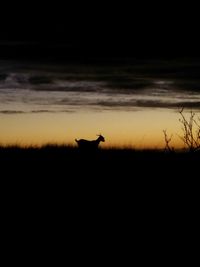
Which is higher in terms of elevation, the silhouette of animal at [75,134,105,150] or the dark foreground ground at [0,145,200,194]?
the silhouette of animal at [75,134,105,150]

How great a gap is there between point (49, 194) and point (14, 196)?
705mm

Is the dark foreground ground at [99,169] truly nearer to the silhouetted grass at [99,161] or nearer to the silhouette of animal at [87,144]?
the silhouetted grass at [99,161]

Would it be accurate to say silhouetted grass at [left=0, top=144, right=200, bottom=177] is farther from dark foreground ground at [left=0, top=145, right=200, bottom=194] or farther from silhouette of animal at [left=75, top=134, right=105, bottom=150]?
silhouette of animal at [left=75, top=134, right=105, bottom=150]

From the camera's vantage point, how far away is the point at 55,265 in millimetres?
7535

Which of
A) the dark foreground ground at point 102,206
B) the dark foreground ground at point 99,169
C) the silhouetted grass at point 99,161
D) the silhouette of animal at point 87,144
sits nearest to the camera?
the dark foreground ground at point 102,206

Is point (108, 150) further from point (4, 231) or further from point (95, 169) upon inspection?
point (4, 231)

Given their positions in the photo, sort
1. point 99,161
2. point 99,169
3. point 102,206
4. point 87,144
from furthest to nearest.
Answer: point 87,144 < point 99,161 < point 99,169 < point 102,206

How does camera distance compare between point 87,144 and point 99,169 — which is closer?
point 99,169

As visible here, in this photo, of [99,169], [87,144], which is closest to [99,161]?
[99,169]

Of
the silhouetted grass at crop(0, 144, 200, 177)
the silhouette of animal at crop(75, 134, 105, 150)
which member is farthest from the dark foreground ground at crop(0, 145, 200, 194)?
the silhouette of animal at crop(75, 134, 105, 150)

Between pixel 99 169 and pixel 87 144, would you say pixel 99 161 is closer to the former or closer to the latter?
pixel 99 169

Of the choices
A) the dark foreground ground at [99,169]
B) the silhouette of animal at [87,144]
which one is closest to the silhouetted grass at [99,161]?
the dark foreground ground at [99,169]

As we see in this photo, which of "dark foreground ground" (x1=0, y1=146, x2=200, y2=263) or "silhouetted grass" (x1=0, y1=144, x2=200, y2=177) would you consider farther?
"silhouetted grass" (x1=0, y1=144, x2=200, y2=177)

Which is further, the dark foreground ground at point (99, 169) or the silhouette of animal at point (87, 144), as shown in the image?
the silhouette of animal at point (87, 144)
